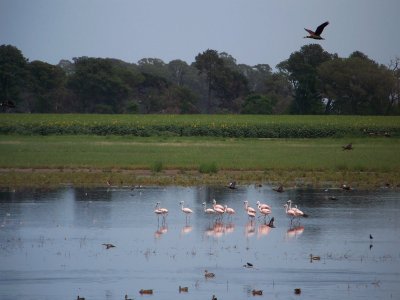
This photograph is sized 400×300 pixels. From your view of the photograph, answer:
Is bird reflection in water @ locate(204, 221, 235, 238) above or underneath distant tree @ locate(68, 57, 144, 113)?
underneath

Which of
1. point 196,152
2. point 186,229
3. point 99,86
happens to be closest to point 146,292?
point 186,229

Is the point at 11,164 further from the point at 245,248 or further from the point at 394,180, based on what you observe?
the point at 245,248

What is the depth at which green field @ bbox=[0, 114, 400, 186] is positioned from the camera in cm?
3662

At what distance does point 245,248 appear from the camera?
21344 millimetres

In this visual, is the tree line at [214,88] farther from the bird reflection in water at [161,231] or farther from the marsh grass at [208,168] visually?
the bird reflection in water at [161,231]

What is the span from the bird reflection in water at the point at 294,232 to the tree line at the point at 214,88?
65007 mm

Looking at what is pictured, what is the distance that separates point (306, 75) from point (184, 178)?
204 feet

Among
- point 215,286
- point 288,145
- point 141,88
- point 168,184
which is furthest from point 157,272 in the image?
point 141,88

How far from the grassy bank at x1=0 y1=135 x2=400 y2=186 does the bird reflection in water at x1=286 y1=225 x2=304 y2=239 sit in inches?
408

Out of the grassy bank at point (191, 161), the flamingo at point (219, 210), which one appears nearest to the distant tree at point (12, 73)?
the grassy bank at point (191, 161)

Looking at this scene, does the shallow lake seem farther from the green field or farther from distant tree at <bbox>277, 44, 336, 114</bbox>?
distant tree at <bbox>277, 44, 336, 114</bbox>

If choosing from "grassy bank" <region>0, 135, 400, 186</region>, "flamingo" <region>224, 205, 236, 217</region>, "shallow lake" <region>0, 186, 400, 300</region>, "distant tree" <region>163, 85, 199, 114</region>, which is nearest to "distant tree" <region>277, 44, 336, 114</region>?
"distant tree" <region>163, 85, 199, 114</region>

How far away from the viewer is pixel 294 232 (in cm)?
2370

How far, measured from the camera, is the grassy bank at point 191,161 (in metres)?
35.8
